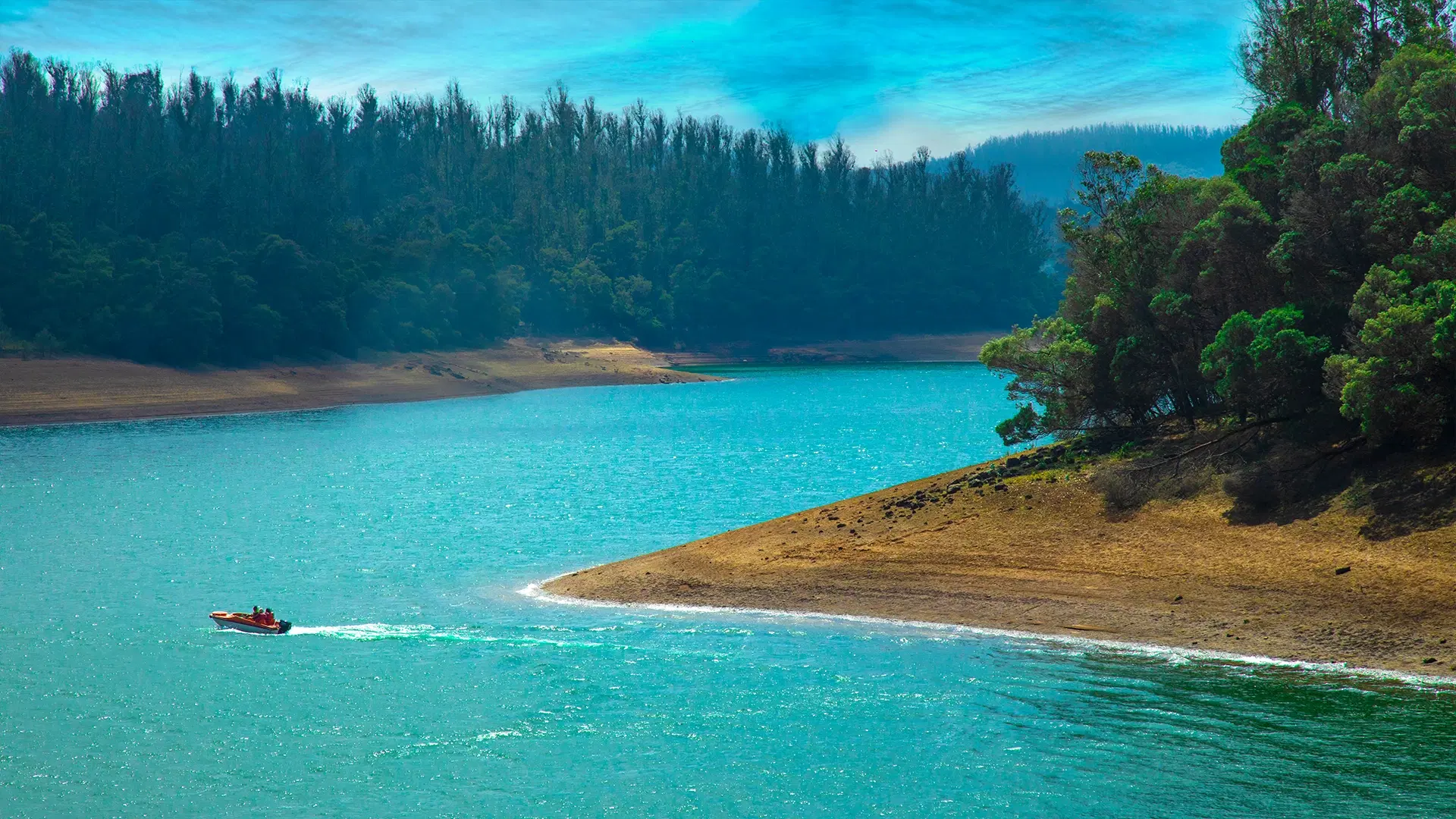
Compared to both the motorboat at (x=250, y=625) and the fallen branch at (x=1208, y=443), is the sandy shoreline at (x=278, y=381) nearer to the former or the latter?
the motorboat at (x=250, y=625)

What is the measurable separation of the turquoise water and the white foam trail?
392mm

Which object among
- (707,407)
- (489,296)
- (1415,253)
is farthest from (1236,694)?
(489,296)

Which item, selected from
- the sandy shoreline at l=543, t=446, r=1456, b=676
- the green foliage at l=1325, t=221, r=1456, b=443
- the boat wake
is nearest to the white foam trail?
the sandy shoreline at l=543, t=446, r=1456, b=676

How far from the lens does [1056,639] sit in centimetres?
3319

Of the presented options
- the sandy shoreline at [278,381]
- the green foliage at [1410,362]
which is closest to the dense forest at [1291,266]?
the green foliage at [1410,362]

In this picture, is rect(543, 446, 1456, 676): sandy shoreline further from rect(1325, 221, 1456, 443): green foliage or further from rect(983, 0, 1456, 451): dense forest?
rect(983, 0, 1456, 451): dense forest

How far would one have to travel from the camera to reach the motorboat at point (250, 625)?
36656mm

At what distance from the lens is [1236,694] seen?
2820 centimetres

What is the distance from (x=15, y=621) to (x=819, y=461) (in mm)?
49991

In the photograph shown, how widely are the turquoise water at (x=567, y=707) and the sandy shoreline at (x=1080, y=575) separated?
1.53 m

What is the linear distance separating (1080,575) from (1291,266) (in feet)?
44.9

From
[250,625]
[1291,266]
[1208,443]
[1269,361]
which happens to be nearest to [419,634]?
[250,625]

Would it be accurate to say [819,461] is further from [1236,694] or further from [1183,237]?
[1236,694]

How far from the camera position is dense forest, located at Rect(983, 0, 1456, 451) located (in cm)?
3672
